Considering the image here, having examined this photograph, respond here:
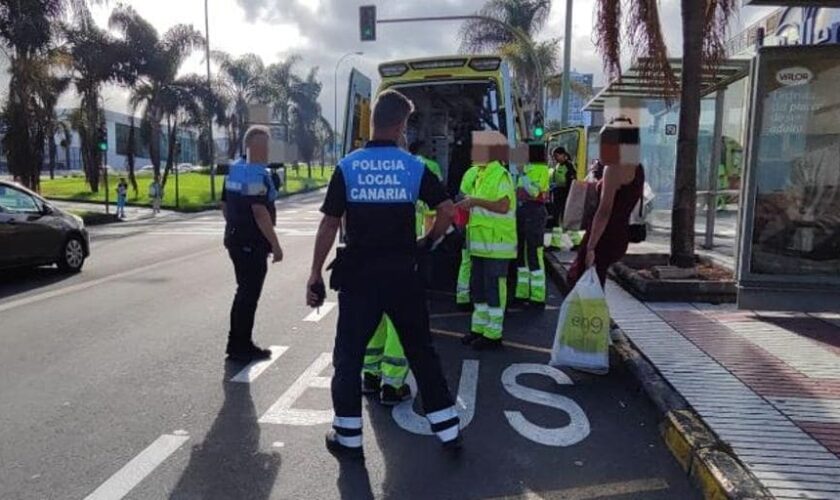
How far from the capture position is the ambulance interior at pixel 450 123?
10.2 metres

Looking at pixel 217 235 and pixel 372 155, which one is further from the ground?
pixel 372 155

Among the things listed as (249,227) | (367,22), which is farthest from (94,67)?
(249,227)

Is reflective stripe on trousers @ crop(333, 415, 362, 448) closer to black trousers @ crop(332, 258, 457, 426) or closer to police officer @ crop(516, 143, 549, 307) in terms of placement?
black trousers @ crop(332, 258, 457, 426)

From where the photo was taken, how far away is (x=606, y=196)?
17.4 ft

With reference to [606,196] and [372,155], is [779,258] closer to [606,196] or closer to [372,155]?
[606,196]

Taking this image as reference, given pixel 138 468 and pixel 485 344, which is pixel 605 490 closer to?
pixel 138 468

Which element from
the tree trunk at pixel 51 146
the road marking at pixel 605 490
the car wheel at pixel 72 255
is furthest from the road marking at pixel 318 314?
the tree trunk at pixel 51 146

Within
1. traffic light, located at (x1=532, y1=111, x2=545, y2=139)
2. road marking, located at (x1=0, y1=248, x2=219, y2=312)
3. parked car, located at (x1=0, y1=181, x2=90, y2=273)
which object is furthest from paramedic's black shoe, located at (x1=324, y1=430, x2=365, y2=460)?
traffic light, located at (x1=532, y1=111, x2=545, y2=139)

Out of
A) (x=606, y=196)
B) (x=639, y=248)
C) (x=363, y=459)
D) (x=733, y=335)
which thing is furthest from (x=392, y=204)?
(x=639, y=248)

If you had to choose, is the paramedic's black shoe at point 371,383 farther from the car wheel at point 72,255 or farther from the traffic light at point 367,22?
the traffic light at point 367,22

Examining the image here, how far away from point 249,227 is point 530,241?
3528mm

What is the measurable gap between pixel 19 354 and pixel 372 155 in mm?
4119

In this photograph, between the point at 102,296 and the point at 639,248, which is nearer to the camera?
the point at 102,296

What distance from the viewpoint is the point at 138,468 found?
152 inches
